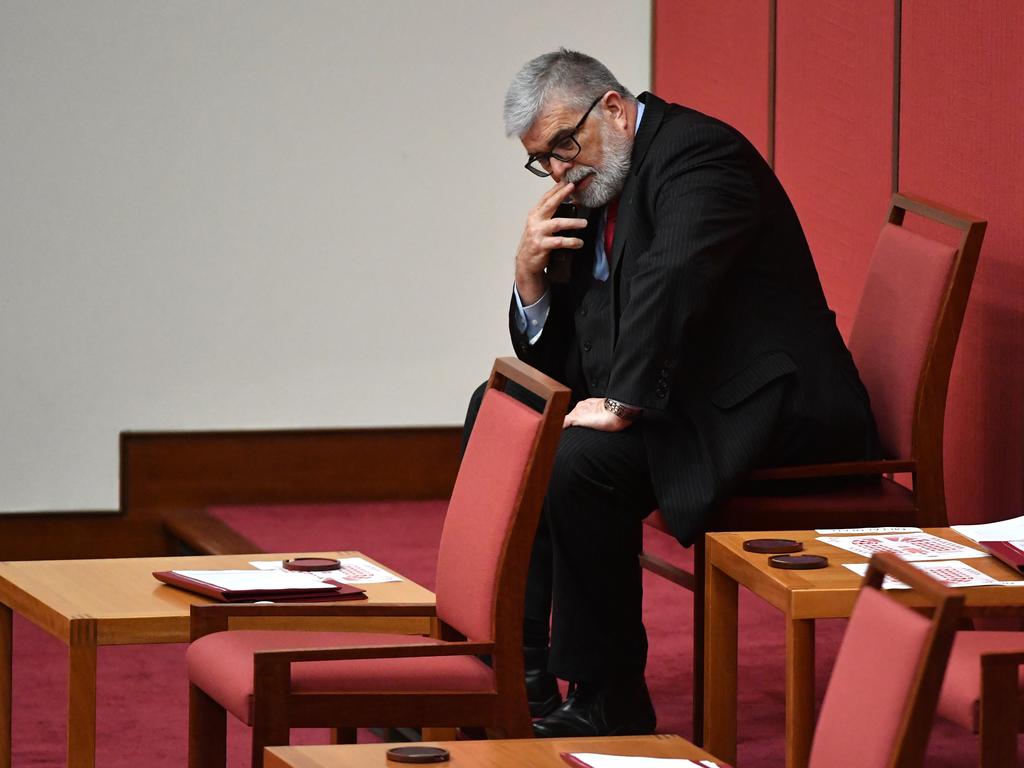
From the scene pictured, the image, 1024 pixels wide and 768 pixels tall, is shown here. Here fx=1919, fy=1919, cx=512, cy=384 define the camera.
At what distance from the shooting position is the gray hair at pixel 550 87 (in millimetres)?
3645

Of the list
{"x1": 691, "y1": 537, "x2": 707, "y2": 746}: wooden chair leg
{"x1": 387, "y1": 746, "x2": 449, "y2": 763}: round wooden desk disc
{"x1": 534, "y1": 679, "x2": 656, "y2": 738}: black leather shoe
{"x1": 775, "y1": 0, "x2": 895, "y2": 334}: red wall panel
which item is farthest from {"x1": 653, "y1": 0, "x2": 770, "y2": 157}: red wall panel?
{"x1": 387, "y1": 746, "x2": 449, "y2": 763}: round wooden desk disc

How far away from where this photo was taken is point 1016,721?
2.38m

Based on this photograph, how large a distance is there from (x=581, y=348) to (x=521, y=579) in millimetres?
1211

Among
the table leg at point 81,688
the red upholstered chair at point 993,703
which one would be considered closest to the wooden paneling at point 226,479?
the table leg at point 81,688

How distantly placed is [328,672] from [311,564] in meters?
0.61

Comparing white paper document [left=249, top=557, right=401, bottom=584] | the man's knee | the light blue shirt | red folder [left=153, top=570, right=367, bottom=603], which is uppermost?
the light blue shirt

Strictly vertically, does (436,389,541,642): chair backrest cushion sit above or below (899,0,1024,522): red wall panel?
below

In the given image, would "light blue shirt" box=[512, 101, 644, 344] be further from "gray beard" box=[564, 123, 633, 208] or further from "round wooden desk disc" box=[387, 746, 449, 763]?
"round wooden desk disc" box=[387, 746, 449, 763]

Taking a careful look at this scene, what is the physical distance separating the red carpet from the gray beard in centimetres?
100

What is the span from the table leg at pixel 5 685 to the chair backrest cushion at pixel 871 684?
1712mm

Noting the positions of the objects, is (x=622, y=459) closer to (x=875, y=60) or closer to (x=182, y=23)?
(x=875, y=60)

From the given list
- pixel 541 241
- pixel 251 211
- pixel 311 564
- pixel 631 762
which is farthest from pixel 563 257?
pixel 251 211

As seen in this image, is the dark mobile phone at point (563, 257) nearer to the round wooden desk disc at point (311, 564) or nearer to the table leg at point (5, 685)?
the round wooden desk disc at point (311, 564)

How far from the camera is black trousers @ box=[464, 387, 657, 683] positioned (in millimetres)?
3338
